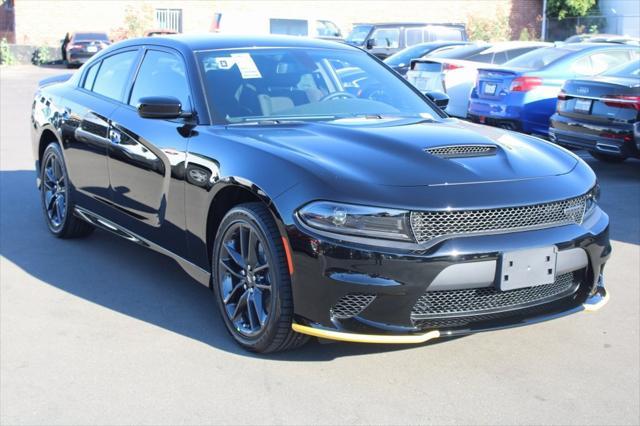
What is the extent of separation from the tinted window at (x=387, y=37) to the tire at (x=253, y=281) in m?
19.4

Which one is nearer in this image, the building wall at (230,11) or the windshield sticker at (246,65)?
the windshield sticker at (246,65)

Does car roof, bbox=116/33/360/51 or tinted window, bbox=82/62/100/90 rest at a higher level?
car roof, bbox=116/33/360/51

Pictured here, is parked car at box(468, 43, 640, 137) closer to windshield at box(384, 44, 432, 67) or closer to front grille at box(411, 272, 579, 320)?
windshield at box(384, 44, 432, 67)

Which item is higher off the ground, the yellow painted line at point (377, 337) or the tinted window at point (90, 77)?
the tinted window at point (90, 77)

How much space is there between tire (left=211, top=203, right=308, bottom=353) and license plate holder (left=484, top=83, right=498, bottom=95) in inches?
325

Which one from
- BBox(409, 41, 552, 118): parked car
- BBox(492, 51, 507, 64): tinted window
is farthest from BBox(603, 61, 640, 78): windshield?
BBox(492, 51, 507, 64): tinted window

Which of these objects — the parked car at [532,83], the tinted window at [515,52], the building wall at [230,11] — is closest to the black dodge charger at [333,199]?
the parked car at [532,83]

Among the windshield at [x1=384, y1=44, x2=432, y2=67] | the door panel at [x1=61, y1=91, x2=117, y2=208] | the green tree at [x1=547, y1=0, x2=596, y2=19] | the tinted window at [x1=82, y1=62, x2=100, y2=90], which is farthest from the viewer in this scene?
the green tree at [x1=547, y1=0, x2=596, y2=19]

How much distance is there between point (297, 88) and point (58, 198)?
2474mm

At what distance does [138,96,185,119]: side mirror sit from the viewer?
15.9 feet

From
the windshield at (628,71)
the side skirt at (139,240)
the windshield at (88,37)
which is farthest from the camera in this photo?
the windshield at (88,37)

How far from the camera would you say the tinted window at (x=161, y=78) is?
5219mm

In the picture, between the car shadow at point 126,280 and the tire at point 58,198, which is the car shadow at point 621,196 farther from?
the tire at point 58,198

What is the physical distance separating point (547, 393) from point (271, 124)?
2.05 meters
